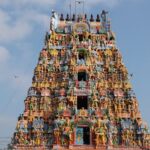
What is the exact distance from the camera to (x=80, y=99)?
37062 millimetres

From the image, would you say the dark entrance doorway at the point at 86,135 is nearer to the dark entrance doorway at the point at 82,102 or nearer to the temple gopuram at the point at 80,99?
the temple gopuram at the point at 80,99

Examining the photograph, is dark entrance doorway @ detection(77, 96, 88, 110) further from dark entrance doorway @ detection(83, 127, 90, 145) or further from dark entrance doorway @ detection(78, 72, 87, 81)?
dark entrance doorway @ detection(83, 127, 90, 145)

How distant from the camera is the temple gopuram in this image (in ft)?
111

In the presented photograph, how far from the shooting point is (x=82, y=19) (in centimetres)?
4159

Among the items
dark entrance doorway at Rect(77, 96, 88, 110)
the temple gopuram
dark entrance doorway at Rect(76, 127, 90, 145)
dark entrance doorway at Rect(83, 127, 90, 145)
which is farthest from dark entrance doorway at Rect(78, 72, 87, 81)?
dark entrance doorway at Rect(76, 127, 90, 145)

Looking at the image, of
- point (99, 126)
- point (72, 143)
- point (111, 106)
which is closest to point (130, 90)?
point (111, 106)

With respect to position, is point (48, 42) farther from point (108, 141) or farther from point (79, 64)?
point (108, 141)

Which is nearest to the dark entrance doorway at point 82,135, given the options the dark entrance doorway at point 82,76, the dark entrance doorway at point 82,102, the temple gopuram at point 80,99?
the temple gopuram at point 80,99

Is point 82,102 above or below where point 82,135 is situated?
above

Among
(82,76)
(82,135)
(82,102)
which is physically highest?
(82,76)

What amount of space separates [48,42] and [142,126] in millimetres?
14021

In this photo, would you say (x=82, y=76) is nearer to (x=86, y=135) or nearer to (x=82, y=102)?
(x=82, y=102)

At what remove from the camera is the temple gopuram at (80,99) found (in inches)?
1335

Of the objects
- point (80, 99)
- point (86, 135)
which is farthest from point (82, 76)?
point (86, 135)
